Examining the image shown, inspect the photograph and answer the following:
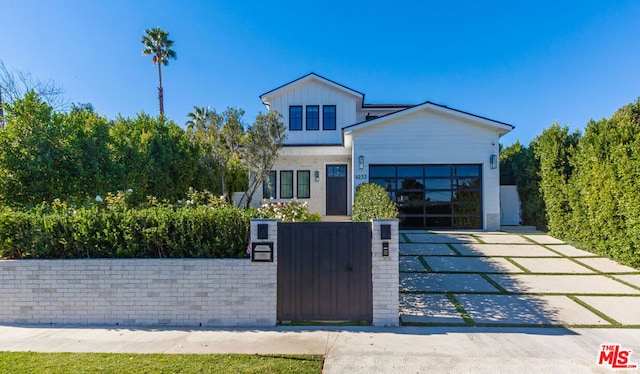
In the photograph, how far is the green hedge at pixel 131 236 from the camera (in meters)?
4.26

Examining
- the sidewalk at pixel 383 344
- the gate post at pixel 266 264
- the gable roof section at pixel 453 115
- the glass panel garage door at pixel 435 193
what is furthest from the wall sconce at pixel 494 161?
the gate post at pixel 266 264

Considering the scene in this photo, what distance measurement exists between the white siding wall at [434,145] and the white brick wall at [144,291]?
27.6 ft

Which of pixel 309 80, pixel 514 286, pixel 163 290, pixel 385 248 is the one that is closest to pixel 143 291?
pixel 163 290

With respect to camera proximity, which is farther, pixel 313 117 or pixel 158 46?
pixel 158 46

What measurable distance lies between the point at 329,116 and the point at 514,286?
39.6ft

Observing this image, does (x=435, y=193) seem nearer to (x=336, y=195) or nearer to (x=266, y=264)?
(x=336, y=195)

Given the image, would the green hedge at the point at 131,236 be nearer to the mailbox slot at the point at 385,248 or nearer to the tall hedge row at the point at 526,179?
the mailbox slot at the point at 385,248

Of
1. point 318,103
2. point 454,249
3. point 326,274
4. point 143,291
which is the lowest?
point 454,249

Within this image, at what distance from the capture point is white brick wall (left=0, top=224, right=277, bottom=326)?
163 inches

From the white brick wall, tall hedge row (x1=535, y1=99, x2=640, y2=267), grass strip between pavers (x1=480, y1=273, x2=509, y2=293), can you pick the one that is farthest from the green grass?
tall hedge row (x1=535, y1=99, x2=640, y2=267)

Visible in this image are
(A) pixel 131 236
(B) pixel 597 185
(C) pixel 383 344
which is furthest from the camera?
(B) pixel 597 185

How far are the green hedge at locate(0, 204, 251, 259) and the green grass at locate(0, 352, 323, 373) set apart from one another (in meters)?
1.33

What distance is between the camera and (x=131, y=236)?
4250mm

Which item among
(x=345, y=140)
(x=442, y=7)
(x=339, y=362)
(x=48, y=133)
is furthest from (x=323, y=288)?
(x=442, y=7)
